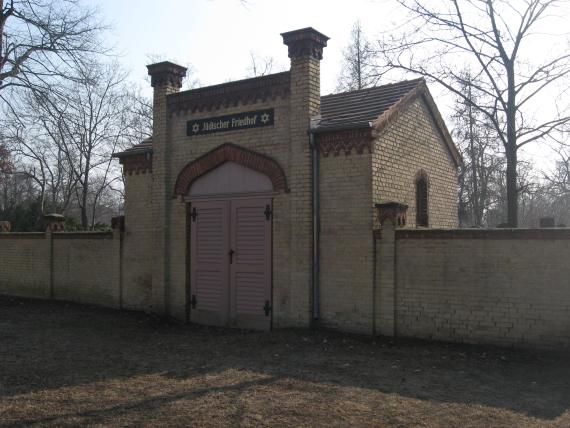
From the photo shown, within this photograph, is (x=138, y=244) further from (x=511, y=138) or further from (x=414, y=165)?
(x=511, y=138)

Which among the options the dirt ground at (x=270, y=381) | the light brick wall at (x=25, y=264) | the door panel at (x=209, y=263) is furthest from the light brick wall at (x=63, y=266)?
the dirt ground at (x=270, y=381)

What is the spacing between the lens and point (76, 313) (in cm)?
1321

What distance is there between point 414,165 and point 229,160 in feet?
13.1

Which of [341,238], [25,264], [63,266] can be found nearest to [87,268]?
[63,266]

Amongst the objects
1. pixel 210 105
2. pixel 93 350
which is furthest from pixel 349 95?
pixel 93 350

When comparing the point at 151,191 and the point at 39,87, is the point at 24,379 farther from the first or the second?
the point at 39,87

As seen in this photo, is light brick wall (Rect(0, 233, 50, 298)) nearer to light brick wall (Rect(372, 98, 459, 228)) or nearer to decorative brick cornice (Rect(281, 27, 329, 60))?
decorative brick cornice (Rect(281, 27, 329, 60))

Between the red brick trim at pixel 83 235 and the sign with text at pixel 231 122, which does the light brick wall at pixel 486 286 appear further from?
the red brick trim at pixel 83 235

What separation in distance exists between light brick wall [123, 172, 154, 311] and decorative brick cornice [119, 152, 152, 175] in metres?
0.10

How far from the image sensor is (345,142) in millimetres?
10242

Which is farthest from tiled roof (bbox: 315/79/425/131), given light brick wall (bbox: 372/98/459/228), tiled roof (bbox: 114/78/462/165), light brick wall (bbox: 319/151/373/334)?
light brick wall (bbox: 319/151/373/334)

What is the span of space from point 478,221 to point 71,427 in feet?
81.0

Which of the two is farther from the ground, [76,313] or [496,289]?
[496,289]

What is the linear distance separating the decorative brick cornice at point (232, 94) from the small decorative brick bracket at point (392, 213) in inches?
120
